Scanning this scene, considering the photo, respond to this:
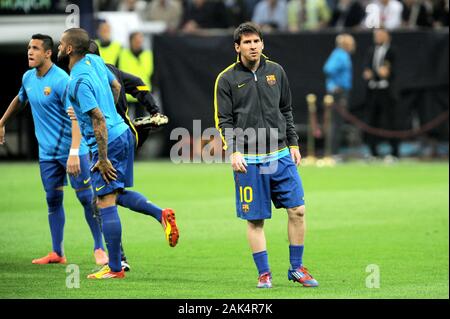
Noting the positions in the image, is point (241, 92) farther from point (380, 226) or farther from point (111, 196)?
point (380, 226)

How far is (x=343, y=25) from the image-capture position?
85.4 feet

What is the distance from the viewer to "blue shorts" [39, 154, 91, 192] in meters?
12.0

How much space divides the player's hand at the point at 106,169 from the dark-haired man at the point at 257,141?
43.0 inches

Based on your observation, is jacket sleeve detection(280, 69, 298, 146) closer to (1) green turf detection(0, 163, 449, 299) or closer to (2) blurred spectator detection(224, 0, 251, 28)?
(1) green turf detection(0, 163, 449, 299)

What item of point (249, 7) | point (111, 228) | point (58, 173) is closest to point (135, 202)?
point (111, 228)

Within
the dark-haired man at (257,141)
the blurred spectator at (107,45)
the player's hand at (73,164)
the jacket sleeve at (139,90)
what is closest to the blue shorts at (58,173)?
the player's hand at (73,164)

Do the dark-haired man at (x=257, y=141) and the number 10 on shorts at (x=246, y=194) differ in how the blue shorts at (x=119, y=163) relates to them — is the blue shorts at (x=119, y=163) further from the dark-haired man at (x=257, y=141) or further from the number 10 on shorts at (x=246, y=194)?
the number 10 on shorts at (x=246, y=194)

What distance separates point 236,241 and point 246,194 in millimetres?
3828

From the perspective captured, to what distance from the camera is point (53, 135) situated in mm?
11906

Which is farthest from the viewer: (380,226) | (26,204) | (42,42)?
(26,204)

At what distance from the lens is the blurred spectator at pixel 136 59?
2419cm

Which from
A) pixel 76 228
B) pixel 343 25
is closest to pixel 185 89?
pixel 343 25

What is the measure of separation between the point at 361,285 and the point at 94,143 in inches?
109

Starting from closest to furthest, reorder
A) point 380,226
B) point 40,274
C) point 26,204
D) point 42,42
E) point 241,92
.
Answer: point 241,92, point 40,274, point 42,42, point 380,226, point 26,204
